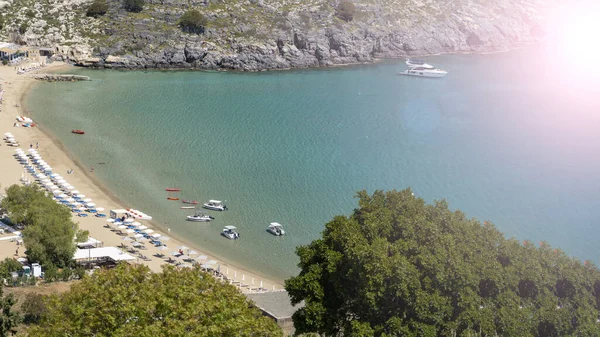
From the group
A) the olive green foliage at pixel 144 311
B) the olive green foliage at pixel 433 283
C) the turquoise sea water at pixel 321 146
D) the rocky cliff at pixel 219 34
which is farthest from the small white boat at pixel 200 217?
the rocky cliff at pixel 219 34

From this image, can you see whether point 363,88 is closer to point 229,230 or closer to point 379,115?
point 379,115

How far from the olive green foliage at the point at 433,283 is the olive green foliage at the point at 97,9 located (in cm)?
13322

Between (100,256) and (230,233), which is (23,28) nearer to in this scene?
(230,233)

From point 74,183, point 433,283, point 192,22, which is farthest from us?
point 192,22

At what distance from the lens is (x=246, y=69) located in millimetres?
154500

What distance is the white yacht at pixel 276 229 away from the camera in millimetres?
67581

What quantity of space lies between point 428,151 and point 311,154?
714 inches

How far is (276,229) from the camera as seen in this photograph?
67938 millimetres

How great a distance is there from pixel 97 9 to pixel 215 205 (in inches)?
4069

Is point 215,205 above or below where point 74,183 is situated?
above

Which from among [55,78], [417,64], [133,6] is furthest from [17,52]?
[417,64]

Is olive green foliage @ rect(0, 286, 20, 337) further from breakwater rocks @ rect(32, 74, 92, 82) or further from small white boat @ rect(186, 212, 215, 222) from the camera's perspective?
breakwater rocks @ rect(32, 74, 92, 82)

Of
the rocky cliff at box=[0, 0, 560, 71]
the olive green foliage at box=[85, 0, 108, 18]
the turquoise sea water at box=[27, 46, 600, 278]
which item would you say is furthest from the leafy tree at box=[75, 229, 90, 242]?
the olive green foliage at box=[85, 0, 108, 18]

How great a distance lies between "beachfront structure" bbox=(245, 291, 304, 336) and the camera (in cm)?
4588
